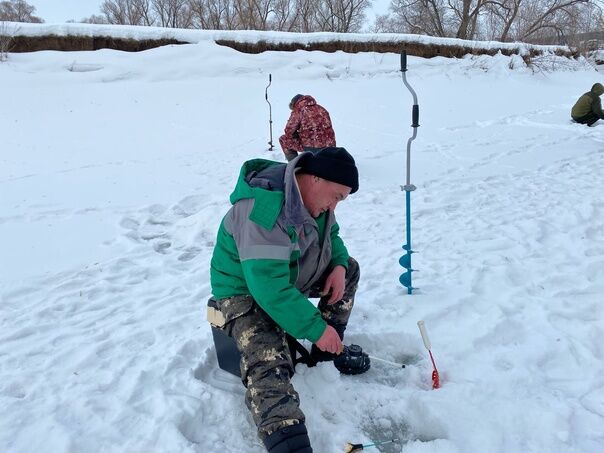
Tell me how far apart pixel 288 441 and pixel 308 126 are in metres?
5.37

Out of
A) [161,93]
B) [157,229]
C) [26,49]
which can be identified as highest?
[26,49]

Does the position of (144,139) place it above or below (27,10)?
below

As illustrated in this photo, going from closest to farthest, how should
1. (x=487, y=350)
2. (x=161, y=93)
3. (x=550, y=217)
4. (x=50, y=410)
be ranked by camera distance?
1. (x=50, y=410)
2. (x=487, y=350)
3. (x=550, y=217)
4. (x=161, y=93)

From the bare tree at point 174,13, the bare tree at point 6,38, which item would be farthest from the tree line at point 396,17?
the bare tree at point 6,38

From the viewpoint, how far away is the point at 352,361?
2.75 metres

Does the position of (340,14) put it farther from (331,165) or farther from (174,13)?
(331,165)

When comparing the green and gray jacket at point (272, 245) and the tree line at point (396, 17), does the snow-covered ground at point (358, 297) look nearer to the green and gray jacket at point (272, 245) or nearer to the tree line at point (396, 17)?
the green and gray jacket at point (272, 245)

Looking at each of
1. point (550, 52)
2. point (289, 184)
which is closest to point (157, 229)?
point (289, 184)

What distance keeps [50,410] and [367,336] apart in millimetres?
1830

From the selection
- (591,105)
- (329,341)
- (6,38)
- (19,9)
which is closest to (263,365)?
(329,341)

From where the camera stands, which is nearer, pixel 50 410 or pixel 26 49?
pixel 50 410

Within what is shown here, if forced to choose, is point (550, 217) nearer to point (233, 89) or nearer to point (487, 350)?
point (487, 350)

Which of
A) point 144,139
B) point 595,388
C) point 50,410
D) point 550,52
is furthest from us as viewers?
point 550,52

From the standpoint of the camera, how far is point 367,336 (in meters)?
3.12
